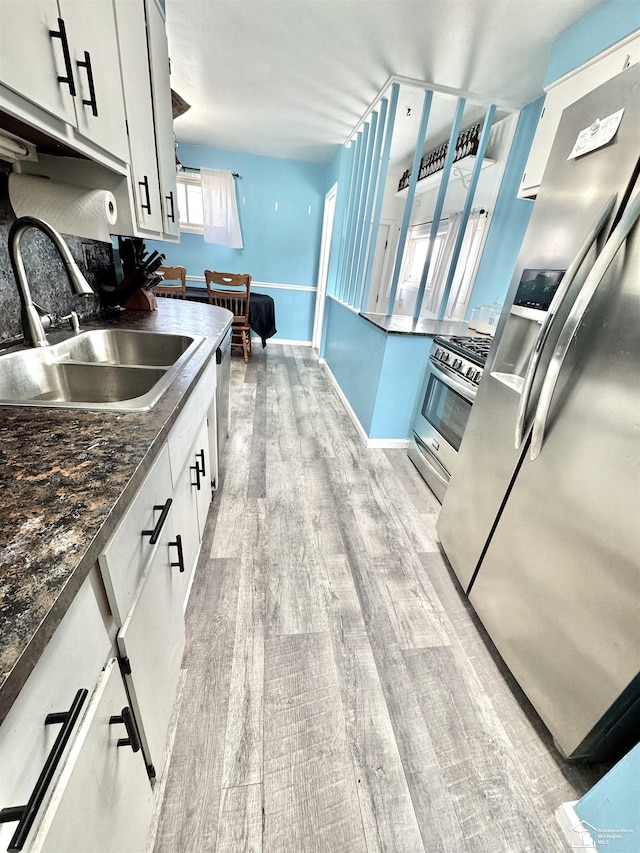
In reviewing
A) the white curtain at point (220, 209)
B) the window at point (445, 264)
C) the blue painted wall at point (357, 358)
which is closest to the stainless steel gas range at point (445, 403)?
the blue painted wall at point (357, 358)

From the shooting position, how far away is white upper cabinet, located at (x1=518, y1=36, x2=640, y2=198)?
1.55 metres

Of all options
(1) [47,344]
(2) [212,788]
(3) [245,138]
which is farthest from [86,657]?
(3) [245,138]

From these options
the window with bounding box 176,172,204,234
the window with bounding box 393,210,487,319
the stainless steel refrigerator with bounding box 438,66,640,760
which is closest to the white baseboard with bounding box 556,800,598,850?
the stainless steel refrigerator with bounding box 438,66,640,760

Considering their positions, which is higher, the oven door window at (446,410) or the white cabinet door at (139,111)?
the white cabinet door at (139,111)

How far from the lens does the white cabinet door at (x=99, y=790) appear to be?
43 centimetres

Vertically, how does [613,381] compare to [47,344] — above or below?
above

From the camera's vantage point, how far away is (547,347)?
41.7 inches

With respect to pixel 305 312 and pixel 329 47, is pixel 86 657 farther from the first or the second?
pixel 305 312

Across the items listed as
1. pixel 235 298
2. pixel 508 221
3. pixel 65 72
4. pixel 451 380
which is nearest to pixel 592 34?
pixel 508 221

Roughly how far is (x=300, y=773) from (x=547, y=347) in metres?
1.41

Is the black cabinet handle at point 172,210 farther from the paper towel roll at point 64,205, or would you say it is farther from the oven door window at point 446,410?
the oven door window at point 446,410

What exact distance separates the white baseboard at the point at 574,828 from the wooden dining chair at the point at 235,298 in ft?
14.0

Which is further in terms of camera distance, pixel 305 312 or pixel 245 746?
pixel 305 312

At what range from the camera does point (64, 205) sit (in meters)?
1.25
